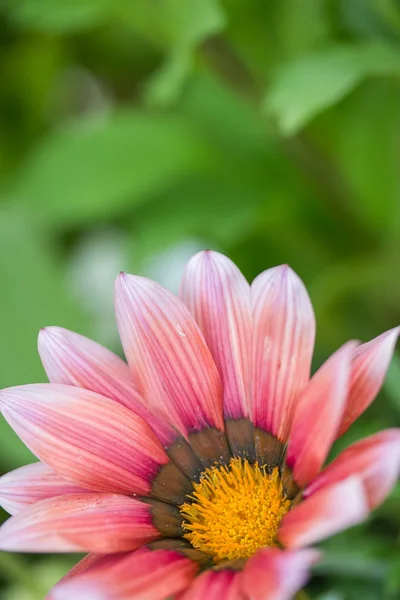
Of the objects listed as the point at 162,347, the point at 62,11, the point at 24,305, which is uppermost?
the point at 62,11

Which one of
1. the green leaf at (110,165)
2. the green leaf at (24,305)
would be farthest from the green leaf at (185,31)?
the green leaf at (24,305)

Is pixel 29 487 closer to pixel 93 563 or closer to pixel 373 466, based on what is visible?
pixel 93 563

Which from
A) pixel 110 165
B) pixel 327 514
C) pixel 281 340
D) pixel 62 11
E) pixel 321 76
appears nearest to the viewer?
pixel 327 514

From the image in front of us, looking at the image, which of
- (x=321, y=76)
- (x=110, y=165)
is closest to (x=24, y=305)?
(x=110, y=165)

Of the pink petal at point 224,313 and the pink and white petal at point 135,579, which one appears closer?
the pink and white petal at point 135,579

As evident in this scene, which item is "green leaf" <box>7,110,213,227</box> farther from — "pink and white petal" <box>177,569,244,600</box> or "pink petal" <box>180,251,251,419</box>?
"pink and white petal" <box>177,569,244,600</box>

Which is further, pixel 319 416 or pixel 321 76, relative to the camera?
pixel 321 76

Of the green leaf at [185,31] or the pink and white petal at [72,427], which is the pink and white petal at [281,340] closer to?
the pink and white petal at [72,427]
